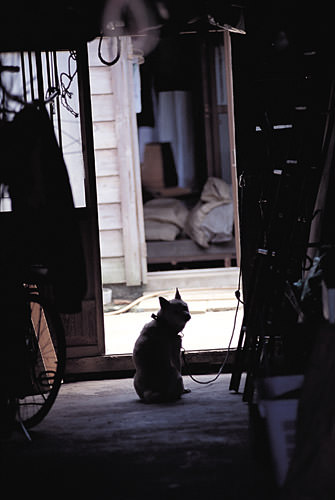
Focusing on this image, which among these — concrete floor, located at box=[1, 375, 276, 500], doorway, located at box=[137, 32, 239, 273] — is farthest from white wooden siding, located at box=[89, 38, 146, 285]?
concrete floor, located at box=[1, 375, 276, 500]

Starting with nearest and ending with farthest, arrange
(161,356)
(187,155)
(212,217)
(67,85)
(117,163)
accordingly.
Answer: (161,356) → (67,85) → (117,163) → (212,217) → (187,155)

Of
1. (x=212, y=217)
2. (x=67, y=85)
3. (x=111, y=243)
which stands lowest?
(x=111, y=243)

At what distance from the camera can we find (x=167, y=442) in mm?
3395

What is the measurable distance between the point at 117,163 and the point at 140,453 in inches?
187

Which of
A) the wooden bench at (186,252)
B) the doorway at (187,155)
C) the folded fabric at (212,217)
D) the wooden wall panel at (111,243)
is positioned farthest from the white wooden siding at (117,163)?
the folded fabric at (212,217)

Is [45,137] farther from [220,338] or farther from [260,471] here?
[220,338]

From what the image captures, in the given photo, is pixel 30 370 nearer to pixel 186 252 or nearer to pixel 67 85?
pixel 67 85

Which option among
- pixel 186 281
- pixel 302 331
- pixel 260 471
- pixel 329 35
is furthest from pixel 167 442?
pixel 186 281

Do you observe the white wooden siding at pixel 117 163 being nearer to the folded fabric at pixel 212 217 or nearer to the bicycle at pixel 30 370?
the folded fabric at pixel 212 217

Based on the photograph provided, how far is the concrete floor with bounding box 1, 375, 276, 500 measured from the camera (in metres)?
2.79

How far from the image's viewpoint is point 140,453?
325 centimetres

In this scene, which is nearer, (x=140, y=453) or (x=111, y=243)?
(x=140, y=453)

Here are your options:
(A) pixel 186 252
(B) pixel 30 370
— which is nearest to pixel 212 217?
(A) pixel 186 252

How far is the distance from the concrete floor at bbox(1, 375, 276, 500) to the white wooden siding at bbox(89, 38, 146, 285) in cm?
338
